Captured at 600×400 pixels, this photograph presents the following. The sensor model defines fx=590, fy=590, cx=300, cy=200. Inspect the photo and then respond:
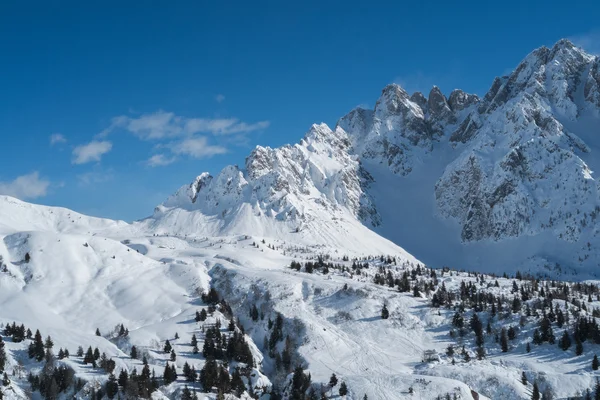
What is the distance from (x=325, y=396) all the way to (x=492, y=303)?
280 feet

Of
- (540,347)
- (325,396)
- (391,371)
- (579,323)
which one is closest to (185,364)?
(325,396)

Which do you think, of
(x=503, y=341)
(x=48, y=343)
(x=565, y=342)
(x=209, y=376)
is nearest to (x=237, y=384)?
(x=209, y=376)

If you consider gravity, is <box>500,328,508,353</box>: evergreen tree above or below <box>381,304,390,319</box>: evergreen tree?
below

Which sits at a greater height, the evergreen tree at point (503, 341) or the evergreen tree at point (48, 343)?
the evergreen tree at point (503, 341)

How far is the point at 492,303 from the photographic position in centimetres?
19788

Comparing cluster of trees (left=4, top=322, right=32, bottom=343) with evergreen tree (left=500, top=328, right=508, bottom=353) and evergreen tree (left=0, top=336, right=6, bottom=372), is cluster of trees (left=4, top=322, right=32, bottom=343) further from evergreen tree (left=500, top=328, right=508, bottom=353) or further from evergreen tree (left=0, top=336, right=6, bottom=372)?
evergreen tree (left=500, top=328, right=508, bottom=353)

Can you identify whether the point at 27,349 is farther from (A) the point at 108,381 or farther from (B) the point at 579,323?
(B) the point at 579,323

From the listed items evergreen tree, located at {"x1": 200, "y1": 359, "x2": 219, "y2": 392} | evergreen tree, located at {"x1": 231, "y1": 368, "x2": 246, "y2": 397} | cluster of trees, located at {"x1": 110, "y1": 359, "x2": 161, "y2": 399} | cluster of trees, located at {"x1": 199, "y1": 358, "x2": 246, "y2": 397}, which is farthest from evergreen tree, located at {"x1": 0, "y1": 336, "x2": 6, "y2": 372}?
evergreen tree, located at {"x1": 231, "y1": 368, "x2": 246, "y2": 397}

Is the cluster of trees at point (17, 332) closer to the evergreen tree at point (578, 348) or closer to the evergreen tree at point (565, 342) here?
the evergreen tree at point (565, 342)

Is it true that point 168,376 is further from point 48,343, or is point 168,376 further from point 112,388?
point 48,343

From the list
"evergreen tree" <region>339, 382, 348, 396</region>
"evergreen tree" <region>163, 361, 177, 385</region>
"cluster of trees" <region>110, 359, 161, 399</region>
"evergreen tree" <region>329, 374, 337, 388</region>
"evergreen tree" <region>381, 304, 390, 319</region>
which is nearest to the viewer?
"cluster of trees" <region>110, 359, 161, 399</region>

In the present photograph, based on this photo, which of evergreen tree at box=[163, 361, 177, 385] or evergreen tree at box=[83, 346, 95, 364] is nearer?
evergreen tree at box=[163, 361, 177, 385]

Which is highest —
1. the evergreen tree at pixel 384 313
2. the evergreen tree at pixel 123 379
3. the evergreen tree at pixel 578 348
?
the evergreen tree at pixel 384 313

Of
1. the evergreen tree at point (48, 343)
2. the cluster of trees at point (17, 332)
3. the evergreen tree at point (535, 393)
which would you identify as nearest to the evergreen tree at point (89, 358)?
the evergreen tree at point (48, 343)
